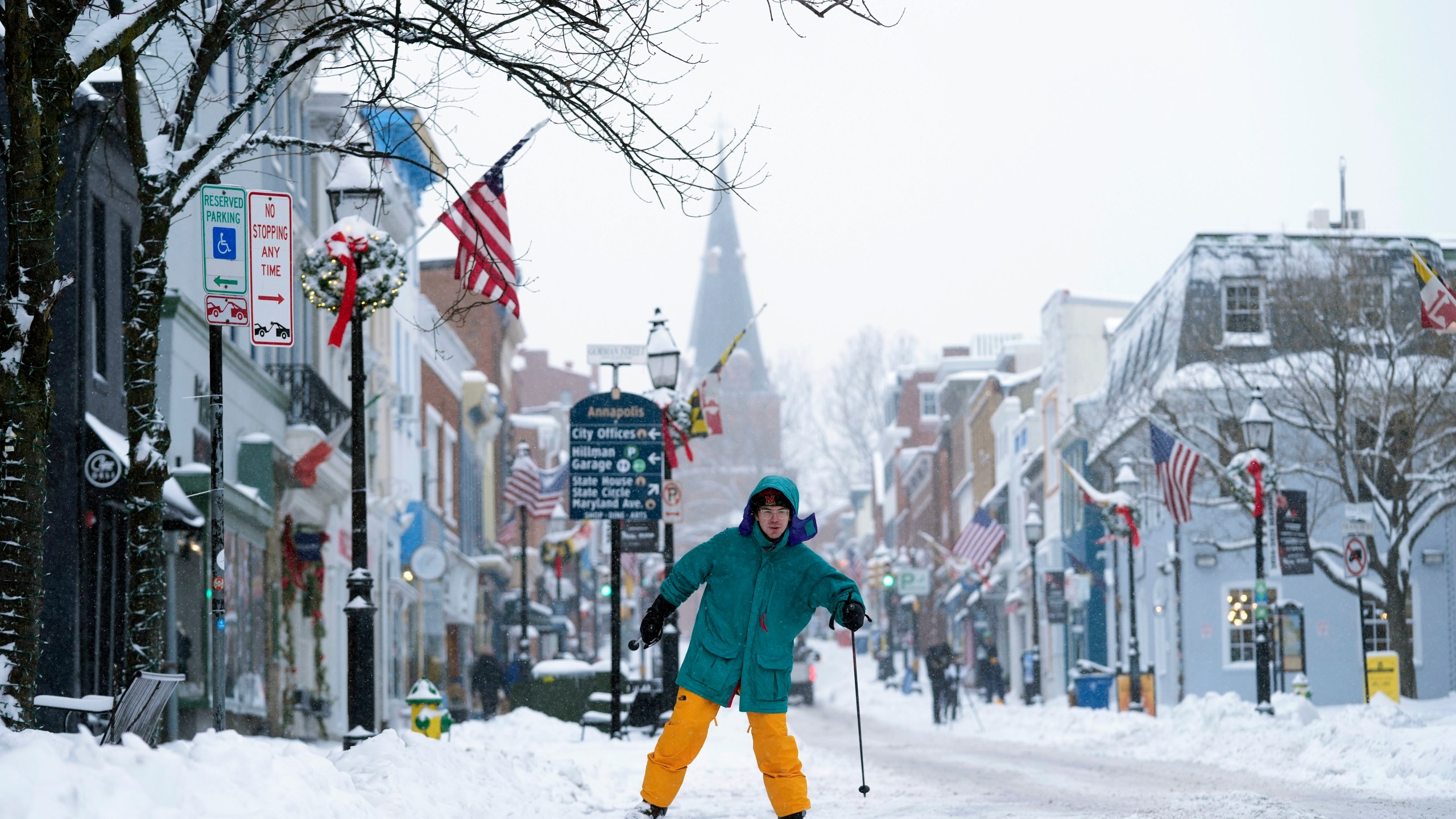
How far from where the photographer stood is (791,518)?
29.7ft

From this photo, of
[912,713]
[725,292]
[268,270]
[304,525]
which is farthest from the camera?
[725,292]

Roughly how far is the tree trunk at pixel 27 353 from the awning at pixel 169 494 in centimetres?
769

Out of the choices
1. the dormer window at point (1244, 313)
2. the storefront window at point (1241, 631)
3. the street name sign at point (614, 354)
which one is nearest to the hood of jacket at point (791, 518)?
the street name sign at point (614, 354)

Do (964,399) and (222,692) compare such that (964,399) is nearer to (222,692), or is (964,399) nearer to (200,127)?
(200,127)

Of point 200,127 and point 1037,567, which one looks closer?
point 200,127

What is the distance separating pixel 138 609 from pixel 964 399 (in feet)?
229

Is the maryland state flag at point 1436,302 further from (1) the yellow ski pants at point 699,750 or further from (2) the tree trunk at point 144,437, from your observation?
(2) the tree trunk at point 144,437

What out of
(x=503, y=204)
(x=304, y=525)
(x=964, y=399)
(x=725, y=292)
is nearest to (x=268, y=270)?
(x=503, y=204)

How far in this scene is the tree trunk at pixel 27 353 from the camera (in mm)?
9734

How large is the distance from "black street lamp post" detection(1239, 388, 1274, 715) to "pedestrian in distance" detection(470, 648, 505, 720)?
16539 millimetres

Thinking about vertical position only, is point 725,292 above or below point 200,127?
above

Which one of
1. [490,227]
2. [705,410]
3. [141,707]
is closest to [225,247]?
[141,707]

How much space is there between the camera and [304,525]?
3089cm

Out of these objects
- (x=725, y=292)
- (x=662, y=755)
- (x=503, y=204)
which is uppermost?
(x=725, y=292)
